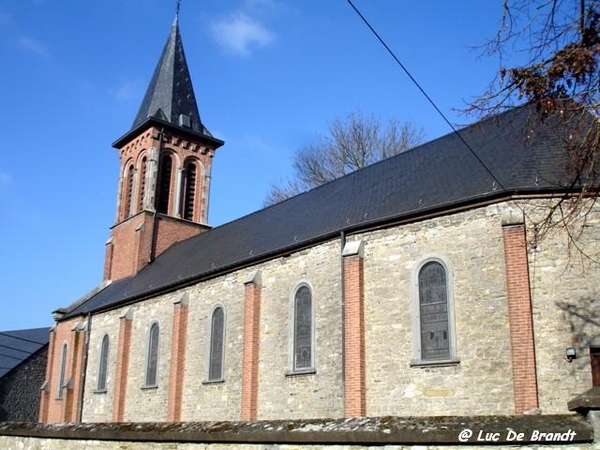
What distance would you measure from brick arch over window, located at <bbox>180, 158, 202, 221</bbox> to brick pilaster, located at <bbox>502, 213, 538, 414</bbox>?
20.2 meters

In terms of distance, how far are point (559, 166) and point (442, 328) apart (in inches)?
164

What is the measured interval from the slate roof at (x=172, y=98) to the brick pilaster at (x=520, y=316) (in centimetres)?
2130

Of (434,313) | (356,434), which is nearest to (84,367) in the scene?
(434,313)

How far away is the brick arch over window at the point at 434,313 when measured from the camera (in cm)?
1320

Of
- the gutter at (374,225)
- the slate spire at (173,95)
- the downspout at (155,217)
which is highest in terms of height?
the slate spire at (173,95)

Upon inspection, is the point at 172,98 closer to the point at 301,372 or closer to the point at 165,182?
the point at 165,182

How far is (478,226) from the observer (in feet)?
43.6

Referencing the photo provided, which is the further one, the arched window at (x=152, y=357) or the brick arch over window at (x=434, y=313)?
the arched window at (x=152, y=357)

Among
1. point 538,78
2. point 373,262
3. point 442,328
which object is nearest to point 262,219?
point 373,262

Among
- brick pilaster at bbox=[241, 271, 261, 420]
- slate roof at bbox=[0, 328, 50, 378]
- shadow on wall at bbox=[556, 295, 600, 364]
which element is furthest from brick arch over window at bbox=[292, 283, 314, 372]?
slate roof at bbox=[0, 328, 50, 378]

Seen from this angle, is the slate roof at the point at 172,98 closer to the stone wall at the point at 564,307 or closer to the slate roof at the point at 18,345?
the slate roof at the point at 18,345

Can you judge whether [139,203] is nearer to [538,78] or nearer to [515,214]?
[515,214]

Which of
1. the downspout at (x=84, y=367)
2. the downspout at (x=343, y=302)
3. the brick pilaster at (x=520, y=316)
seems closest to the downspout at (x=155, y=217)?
the downspout at (x=84, y=367)

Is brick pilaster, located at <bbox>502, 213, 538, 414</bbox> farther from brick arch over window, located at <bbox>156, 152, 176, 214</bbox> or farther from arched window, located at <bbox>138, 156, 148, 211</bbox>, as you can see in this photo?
arched window, located at <bbox>138, 156, 148, 211</bbox>
